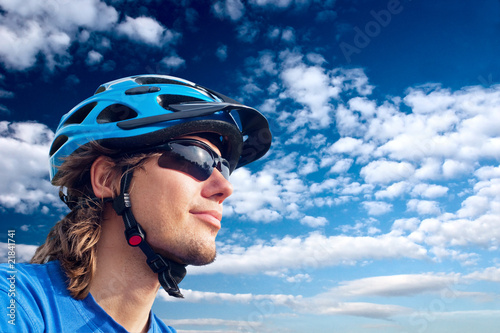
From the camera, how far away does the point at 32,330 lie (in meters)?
2.51

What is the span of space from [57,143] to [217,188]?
249 centimetres

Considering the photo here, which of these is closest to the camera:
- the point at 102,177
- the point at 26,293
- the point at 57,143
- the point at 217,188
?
the point at 26,293

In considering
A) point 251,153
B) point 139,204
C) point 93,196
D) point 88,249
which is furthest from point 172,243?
point 251,153

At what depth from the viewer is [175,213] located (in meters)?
3.51

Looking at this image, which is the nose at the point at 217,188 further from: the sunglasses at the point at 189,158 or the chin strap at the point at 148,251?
the chin strap at the point at 148,251

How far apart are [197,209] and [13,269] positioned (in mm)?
1744

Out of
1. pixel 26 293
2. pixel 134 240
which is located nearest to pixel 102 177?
pixel 134 240

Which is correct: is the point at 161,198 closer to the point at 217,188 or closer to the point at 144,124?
the point at 217,188

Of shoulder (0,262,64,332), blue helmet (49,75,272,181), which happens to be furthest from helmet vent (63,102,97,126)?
shoulder (0,262,64,332)

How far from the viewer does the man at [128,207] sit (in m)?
3.02

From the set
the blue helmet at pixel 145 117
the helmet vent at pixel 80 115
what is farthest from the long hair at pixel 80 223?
the helmet vent at pixel 80 115

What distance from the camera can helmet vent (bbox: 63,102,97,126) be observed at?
14.7 feet

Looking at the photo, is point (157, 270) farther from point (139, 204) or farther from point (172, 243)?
point (139, 204)

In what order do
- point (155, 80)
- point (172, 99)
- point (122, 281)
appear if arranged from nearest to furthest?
point (122, 281) → point (172, 99) → point (155, 80)
